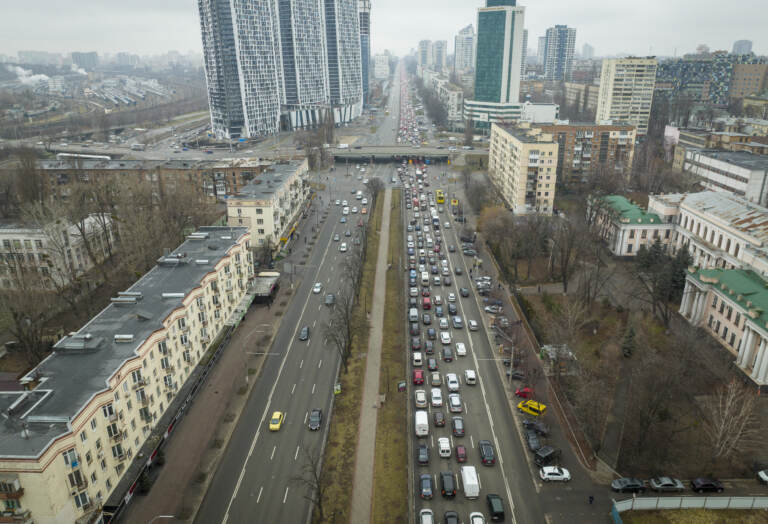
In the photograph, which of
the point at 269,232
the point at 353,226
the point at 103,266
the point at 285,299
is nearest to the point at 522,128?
the point at 353,226

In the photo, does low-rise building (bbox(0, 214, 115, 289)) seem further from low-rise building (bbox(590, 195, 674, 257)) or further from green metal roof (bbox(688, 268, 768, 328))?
low-rise building (bbox(590, 195, 674, 257))

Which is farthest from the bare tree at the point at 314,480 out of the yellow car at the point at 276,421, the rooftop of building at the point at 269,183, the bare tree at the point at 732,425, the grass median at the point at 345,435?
the rooftop of building at the point at 269,183

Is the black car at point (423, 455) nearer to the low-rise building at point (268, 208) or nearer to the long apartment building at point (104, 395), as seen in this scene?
the long apartment building at point (104, 395)

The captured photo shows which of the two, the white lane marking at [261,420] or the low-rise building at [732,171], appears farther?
the low-rise building at [732,171]

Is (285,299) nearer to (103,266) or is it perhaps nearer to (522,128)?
(103,266)

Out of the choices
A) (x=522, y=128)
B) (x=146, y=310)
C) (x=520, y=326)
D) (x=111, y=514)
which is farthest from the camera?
(x=522, y=128)

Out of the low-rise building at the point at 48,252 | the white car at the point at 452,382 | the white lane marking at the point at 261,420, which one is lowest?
the white lane marking at the point at 261,420

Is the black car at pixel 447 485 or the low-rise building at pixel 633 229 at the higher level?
the low-rise building at pixel 633 229
